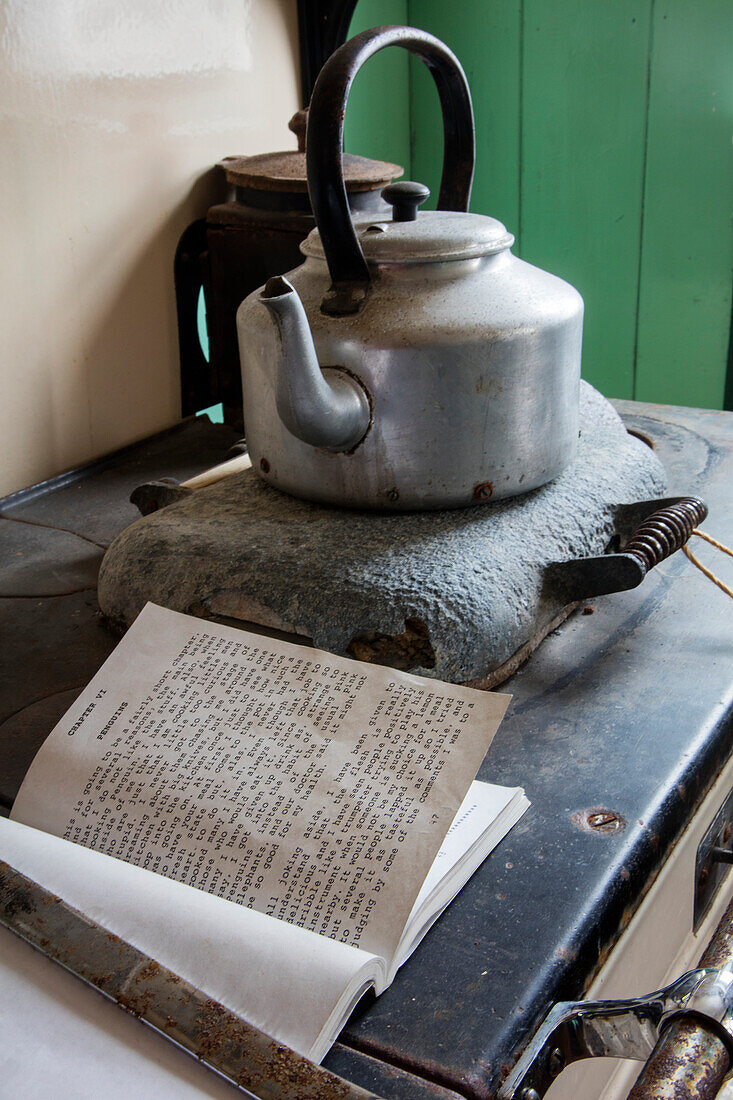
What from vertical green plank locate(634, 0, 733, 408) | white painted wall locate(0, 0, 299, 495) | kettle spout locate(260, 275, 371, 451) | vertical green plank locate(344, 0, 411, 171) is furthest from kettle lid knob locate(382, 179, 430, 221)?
vertical green plank locate(634, 0, 733, 408)

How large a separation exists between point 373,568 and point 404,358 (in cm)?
14

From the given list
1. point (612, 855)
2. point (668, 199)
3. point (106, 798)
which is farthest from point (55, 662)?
point (668, 199)

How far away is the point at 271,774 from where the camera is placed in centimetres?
55

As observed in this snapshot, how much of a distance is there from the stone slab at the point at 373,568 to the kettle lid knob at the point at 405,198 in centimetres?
23

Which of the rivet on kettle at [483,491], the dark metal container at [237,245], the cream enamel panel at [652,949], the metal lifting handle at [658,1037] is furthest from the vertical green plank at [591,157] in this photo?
the metal lifting handle at [658,1037]

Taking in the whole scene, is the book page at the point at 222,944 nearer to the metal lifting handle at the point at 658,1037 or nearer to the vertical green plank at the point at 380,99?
the metal lifting handle at the point at 658,1037

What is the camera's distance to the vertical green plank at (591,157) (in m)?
1.49

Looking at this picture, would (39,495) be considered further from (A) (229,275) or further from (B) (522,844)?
(B) (522,844)

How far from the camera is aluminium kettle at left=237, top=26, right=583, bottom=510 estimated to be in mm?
678

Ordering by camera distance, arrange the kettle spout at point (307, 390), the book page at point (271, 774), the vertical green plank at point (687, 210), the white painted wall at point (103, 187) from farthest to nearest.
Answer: the vertical green plank at point (687, 210), the white painted wall at point (103, 187), the kettle spout at point (307, 390), the book page at point (271, 774)

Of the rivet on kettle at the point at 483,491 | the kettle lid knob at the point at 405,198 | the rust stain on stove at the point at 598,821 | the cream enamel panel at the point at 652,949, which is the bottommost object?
the cream enamel panel at the point at 652,949

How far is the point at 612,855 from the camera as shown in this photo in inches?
20.5

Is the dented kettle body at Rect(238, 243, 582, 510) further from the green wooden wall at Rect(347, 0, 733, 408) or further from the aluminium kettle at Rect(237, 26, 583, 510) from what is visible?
the green wooden wall at Rect(347, 0, 733, 408)

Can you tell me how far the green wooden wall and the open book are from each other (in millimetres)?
1177
